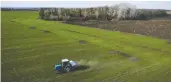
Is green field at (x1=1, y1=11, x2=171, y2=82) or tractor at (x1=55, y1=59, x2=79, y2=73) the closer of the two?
green field at (x1=1, y1=11, x2=171, y2=82)

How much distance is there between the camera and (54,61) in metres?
44.1

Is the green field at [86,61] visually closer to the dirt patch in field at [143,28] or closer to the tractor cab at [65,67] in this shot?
the tractor cab at [65,67]

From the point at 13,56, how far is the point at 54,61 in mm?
8719

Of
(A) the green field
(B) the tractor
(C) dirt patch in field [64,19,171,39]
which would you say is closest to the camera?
(A) the green field

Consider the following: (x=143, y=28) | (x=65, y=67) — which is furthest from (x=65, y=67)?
(x=143, y=28)

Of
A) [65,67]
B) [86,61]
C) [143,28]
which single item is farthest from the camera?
[143,28]

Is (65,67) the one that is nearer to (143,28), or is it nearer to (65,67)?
(65,67)

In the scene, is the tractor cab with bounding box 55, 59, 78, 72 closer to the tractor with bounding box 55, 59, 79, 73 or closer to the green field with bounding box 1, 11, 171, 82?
the tractor with bounding box 55, 59, 79, 73

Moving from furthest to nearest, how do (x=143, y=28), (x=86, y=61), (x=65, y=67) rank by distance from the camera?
1. (x=143, y=28)
2. (x=86, y=61)
3. (x=65, y=67)

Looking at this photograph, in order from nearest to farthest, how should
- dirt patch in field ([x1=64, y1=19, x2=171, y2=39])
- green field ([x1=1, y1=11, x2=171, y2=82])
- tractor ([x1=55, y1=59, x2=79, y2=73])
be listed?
1. green field ([x1=1, y1=11, x2=171, y2=82])
2. tractor ([x1=55, y1=59, x2=79, y2=73])
3. dirt patch in field ([x1=64, y1=19, x2=171, y2=39])

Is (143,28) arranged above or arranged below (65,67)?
below

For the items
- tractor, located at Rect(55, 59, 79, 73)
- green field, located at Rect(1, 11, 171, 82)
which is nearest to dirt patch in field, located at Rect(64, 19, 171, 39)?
green field, located at Rect(1, 11, 171, 82)

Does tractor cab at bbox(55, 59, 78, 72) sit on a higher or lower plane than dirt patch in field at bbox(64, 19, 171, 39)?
higher

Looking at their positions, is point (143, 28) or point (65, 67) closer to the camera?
point (65, 67)
